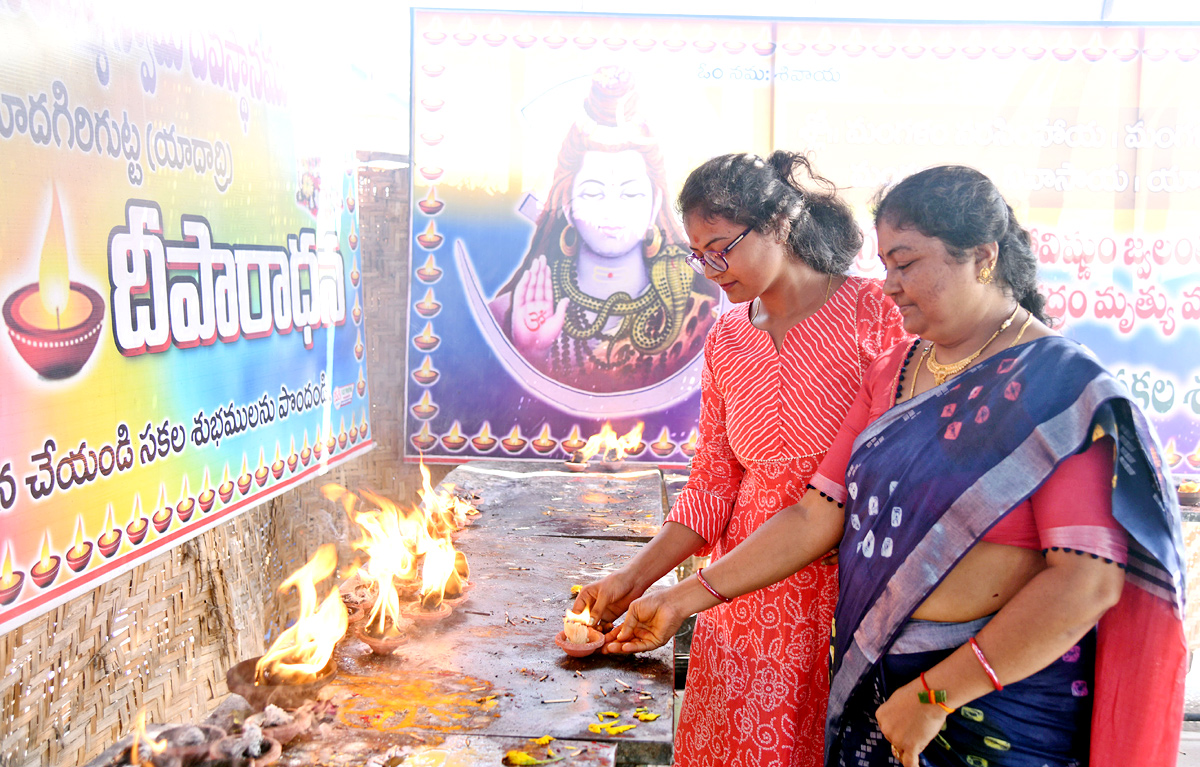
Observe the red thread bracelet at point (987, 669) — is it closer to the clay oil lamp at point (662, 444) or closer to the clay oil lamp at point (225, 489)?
the clay oil lamp at point (225, 489)

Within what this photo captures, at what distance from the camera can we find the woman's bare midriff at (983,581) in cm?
147

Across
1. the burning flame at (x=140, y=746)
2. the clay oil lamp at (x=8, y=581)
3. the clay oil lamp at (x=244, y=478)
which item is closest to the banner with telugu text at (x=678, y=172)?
the clay oil lamp at (x=244, y=478)

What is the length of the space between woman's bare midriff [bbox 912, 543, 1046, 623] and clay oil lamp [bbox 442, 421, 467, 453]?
165 inches

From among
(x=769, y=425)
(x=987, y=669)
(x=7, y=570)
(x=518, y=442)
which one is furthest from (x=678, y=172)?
(x=987, y=669)

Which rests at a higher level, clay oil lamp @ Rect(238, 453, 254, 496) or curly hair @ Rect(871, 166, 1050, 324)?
curly hair @ Rect(871, 166, 1050, 324)

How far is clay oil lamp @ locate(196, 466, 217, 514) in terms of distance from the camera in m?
3.31

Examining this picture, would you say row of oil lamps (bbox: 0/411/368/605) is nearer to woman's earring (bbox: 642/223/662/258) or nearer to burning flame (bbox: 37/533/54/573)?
burning flame (bbox: 37/533/54/573)

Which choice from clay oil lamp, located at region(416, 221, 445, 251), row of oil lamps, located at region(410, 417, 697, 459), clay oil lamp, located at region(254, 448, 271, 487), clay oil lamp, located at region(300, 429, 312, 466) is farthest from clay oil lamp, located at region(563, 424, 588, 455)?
clay oil lamp, located at region(254, 448, 271, 487)

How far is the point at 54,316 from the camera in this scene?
2.48m

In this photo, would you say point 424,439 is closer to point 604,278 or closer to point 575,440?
point 575,440

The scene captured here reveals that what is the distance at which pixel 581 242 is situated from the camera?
209 inches

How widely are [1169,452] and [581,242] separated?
4.10 m

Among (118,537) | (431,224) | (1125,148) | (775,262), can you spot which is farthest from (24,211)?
(1125,148)

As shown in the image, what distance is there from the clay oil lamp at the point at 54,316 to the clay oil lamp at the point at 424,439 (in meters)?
2.84
